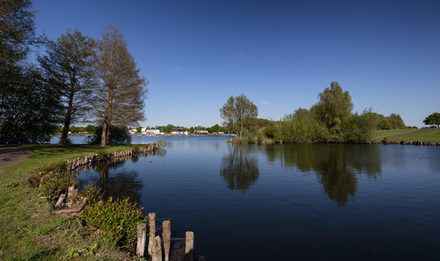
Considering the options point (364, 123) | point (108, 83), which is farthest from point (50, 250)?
point (364, 123)

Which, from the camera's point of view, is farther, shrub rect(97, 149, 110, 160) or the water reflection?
shrub rect(97, 149, 110, 160)

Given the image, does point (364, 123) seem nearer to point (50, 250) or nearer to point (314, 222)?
point (314, 222)

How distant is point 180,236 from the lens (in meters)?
7.92

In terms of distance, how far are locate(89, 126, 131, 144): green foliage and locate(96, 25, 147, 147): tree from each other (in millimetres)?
8219

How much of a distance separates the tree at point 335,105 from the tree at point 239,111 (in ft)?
85.7

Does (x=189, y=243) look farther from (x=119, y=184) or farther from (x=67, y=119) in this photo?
(x=67, y=119)

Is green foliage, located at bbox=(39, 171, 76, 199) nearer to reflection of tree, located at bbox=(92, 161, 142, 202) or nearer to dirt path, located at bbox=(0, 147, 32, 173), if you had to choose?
reflection of tree, located at bbox=(92, 161, 142, 202)

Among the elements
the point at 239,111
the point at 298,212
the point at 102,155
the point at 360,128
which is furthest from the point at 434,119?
the point at 102,155

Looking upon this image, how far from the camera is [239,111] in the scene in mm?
83125

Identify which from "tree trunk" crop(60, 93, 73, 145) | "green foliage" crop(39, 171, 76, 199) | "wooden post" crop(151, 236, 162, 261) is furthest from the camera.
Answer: "tree trunk" crop(60, 93, 73, 145)

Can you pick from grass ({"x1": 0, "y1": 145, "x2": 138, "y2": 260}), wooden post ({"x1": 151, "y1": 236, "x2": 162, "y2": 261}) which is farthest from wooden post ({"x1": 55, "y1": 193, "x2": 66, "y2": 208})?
wooden post ({"x1": 151, "y1": 236, "x2": 162, "y2": 261})

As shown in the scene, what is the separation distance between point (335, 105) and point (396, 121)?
138494 mm

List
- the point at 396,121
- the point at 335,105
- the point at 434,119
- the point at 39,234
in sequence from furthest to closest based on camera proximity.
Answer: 1. the point at 396,121
2. the point at 434,119
3. the point at 335,105
4. the point at 39,234

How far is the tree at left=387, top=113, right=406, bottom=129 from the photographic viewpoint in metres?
164
